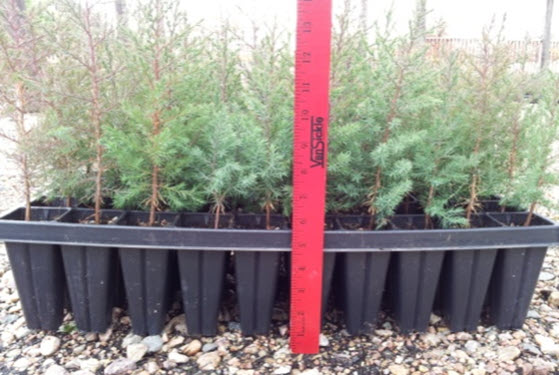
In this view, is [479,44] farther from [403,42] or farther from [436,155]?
[436,155]

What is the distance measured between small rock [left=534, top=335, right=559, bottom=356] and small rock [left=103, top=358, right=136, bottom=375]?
1.71m

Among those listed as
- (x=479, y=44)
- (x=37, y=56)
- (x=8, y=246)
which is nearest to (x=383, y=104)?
(x=479, y=44)

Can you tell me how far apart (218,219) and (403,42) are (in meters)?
1.08

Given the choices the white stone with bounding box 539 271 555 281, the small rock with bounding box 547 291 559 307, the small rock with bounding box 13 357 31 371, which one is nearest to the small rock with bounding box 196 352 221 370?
the small rock with bounding box 13 357 31 371

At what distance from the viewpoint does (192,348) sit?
6.43 ft

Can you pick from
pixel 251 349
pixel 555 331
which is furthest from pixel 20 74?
pixel 555 331

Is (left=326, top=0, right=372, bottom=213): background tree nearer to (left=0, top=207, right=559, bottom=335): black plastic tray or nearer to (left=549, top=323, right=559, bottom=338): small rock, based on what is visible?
(left=0, top=207, right=559, bottom=335): black plastic tray

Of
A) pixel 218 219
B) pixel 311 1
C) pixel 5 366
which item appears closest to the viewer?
pixel 311 1

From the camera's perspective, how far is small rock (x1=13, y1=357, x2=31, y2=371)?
187 centimetres

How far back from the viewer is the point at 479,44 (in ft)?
6.87

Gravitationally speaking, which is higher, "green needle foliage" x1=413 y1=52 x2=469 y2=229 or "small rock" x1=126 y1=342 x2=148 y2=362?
"green needle foliage" x1=413 y1=52 x2=469 y2=229

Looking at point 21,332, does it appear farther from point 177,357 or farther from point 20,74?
point 20,74

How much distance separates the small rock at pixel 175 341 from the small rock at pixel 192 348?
0.04 m

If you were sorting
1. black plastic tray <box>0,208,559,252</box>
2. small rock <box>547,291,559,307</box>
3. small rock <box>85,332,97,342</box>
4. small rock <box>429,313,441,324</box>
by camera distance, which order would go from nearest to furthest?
black plastic tray <box>0,208,559,252</box>
small rock <box>85,332,97,342</box>
small rock <box>429,313,441,324</box>
small rock <box>547,291,559,307</box>
